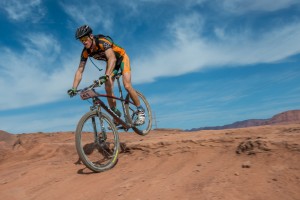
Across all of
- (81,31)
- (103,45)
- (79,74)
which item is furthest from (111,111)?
(81,31)

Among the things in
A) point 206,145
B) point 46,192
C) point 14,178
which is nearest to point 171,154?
point 206,145

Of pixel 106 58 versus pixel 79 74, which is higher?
pixel 106 58

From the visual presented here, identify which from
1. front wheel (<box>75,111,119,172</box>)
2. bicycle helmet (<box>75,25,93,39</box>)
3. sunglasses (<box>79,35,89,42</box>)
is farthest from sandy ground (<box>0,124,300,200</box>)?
bicycle helmet (<box>75,25,93,39</box>)

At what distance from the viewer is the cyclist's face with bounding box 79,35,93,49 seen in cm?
632

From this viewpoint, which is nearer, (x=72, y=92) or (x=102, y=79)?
(x=102, y=79)

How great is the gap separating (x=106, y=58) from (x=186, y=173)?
3279 mm

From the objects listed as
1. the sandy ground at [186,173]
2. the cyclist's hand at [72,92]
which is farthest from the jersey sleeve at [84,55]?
the sandy ground at [186,173]

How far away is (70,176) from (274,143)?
3.57 meters

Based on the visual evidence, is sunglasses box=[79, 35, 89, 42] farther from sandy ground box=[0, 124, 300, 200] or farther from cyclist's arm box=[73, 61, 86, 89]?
sandy ground box=[0, 124, 300, 200]

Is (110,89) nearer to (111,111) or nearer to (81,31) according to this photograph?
(111,111)

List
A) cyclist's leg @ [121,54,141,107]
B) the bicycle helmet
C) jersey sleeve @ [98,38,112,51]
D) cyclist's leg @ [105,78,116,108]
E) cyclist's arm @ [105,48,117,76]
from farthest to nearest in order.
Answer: cyclist's leg @ [121,54,141,107]
cyclist's leg @ [105,78,116,108]
jersey sleeve @ [98,38,112,51]
cyclist's arm @ [105,48,117,76]
the bicycle helmet

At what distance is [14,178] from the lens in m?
6.07

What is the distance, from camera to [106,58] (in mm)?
6723

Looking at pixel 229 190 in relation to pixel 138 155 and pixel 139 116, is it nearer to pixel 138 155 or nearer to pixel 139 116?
pixel 138 155
